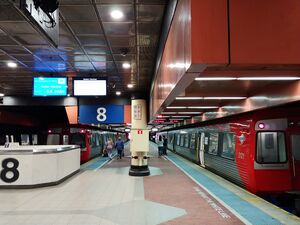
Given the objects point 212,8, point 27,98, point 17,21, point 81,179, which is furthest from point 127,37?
point 27,98

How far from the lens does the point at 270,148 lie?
8.54 metres

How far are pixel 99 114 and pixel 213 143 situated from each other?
619 cm

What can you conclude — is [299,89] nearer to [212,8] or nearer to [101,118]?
[212,8]

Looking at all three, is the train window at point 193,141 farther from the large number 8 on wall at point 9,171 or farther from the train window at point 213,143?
the large number 8 on wall at point 9,171

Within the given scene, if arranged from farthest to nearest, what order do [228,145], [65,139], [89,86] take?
[65,139]
[228,145]
[89,86]

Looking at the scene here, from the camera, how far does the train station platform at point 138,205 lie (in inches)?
221

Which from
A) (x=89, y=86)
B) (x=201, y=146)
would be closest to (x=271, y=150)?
(x=89, y=86)

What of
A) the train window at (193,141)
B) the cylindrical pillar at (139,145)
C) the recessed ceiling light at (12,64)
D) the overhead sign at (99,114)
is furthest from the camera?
the train window at (193,141)

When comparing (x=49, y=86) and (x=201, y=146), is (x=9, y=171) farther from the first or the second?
(x=201, y=146)

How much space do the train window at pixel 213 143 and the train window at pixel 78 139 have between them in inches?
332

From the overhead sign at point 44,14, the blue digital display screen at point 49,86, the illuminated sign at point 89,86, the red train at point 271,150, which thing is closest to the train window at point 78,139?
the blue digital display screen at point 49,86

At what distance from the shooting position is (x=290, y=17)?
10.2 ft

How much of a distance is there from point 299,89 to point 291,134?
4.30 m

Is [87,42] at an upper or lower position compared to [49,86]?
upper
